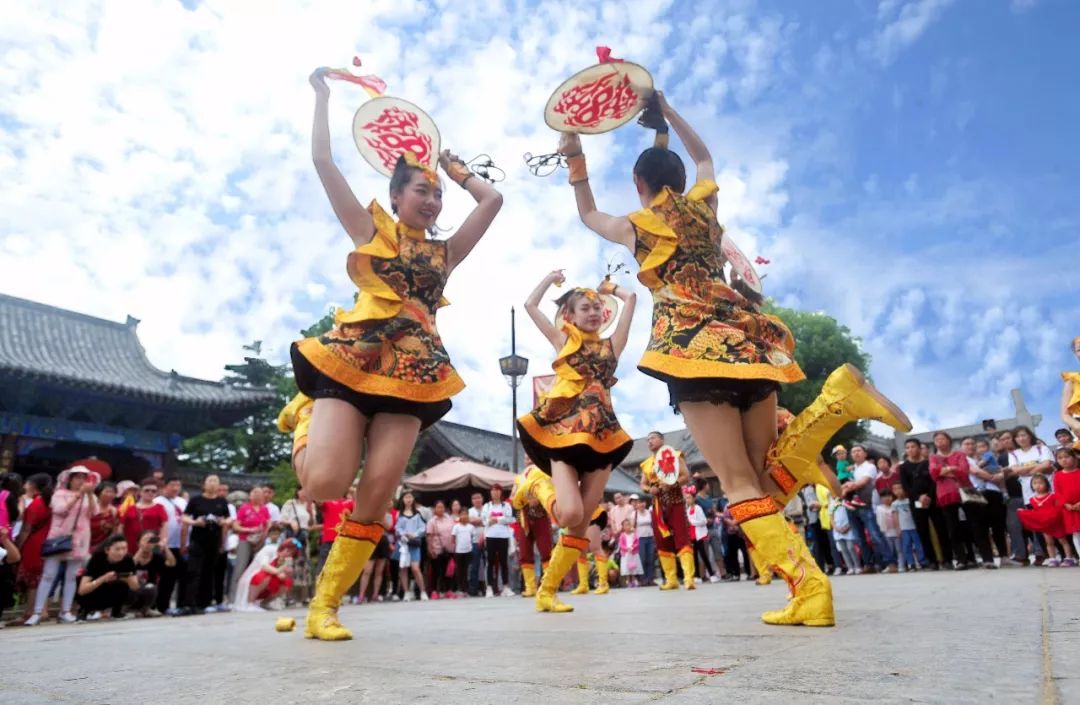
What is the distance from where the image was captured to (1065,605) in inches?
112

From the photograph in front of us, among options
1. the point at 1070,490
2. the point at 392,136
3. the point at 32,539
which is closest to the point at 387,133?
the point at 392,136

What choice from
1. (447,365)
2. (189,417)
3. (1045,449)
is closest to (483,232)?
(447,365)

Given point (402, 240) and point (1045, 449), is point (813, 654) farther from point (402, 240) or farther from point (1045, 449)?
point (1045, 449)

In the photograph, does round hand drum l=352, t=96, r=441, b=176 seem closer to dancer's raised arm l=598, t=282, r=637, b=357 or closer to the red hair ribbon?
the red hair ribbon

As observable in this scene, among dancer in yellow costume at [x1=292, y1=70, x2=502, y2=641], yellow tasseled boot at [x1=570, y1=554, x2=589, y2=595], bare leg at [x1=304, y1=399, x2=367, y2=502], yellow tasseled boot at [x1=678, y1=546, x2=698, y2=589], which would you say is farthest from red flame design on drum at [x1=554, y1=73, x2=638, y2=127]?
yellow tasseled boot at [x1=678, y1=546, x2=698, y2=589]

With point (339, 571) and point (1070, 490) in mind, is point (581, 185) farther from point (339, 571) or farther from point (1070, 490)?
point (1070, 490)

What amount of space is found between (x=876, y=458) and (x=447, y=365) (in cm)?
953

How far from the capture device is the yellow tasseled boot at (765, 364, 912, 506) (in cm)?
271

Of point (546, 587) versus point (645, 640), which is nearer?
point (645, 640)

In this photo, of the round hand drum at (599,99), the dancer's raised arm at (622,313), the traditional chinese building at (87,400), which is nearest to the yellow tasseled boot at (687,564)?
the dancer's raised arm at (622,313)

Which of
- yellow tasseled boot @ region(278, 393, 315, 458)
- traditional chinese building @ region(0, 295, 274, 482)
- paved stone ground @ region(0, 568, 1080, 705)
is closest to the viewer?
paved stone ground @ region(0, 568, 1080, 705)

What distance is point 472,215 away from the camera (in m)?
3.81

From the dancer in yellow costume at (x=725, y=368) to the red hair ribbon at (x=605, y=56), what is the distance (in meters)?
0.53

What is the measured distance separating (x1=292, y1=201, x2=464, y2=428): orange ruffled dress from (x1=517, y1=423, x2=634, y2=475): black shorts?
1.61 m
